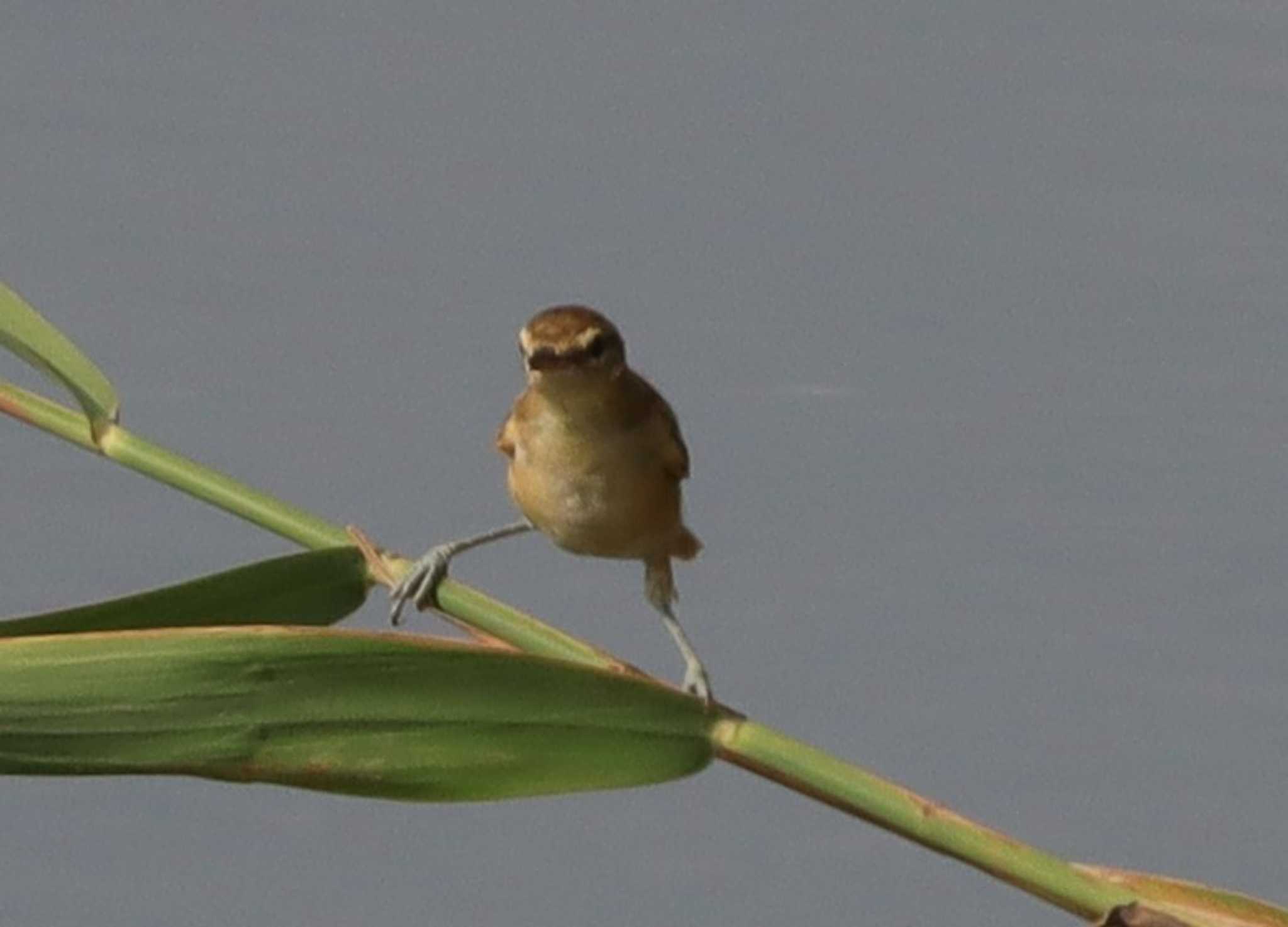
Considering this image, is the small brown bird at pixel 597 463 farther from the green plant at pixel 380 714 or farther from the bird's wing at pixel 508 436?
the green plant at pixel 380 714

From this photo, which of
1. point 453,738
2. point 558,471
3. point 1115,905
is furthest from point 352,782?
point 558,471

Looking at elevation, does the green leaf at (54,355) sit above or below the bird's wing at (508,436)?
below

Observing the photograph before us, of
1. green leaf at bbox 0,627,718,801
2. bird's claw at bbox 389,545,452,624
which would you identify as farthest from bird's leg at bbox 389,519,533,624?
green leaf at bbox 0,627,718,801

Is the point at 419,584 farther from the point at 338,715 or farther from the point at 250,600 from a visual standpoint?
the point at 338,715

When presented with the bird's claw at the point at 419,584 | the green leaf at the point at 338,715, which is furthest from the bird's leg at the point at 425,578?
the green leaf at the point at 338,715

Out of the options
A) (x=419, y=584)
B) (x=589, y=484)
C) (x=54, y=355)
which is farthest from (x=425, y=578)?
(x=589, y=484)

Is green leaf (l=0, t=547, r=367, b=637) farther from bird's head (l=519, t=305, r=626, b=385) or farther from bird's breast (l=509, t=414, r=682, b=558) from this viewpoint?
bird's breast (l=509, t=414, r=682, b=558)
